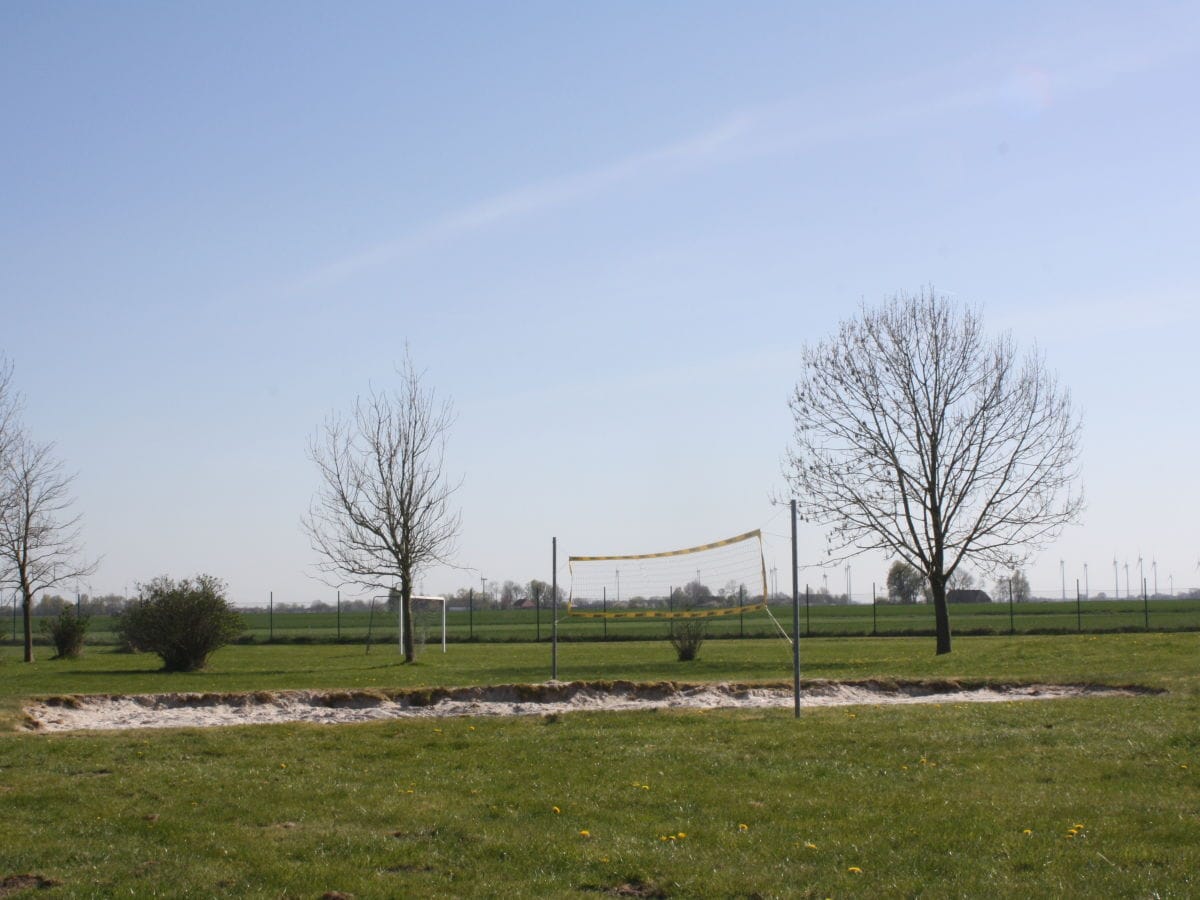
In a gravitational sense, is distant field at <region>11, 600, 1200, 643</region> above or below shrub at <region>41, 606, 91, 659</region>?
below

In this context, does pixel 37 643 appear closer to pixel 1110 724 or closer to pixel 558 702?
pixel 558 702

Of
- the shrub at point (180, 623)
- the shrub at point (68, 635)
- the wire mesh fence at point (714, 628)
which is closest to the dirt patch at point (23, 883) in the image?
the shrub at point (180, 623)

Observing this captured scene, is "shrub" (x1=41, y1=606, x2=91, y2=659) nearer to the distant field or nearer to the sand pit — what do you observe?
the distant field

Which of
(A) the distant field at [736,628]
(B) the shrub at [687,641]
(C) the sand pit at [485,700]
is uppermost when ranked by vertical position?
(B) the shrub at [687,641]

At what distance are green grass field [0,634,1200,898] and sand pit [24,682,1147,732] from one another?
8.69 feet

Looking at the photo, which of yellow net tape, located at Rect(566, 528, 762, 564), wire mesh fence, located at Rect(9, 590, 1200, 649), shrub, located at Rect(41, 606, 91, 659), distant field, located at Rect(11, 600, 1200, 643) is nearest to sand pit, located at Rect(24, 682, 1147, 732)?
yellow net tape, located at Rect(566, 528, 762, 564)

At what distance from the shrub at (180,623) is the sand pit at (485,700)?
7586 mm

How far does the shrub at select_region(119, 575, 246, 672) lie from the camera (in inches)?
1113

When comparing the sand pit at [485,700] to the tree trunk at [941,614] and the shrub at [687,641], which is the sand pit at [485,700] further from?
the tree trunk at [941,614]

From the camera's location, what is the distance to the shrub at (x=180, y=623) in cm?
2827

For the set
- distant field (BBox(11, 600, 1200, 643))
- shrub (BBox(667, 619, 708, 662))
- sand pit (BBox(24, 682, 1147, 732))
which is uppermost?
shrub (BBox(667, 619, 708, 662))

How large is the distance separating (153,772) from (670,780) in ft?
17.5

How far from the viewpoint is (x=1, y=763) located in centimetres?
1243

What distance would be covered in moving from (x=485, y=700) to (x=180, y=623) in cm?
1175
